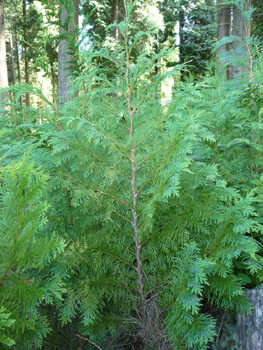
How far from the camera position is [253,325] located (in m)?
1.93

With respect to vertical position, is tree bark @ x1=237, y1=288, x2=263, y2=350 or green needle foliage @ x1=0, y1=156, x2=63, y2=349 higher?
green needle foliage @ x1=0, y1=156, x2=63, y2=349

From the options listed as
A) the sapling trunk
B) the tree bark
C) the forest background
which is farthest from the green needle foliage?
the tree bark

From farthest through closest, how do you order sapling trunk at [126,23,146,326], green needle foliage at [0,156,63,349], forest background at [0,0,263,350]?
sapling trunk at [126,23,146,326] < forest background at [0,0,263,350] < green needle foliage at [0,156,63,349]

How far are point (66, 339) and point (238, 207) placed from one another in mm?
1711

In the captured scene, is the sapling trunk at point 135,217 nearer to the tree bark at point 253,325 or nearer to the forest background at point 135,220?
the forest background at point 135,220

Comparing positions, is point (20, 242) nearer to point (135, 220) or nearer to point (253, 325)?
point (135, 220)

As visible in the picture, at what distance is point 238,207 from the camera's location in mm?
1673

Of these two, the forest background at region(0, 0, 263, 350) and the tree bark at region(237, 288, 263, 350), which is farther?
the tree bark at region(237, 288, 263, 350)

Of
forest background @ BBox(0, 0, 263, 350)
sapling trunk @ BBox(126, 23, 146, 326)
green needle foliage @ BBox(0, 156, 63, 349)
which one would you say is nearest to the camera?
green needle foliage @ BBox(0, 156, 63, 349)

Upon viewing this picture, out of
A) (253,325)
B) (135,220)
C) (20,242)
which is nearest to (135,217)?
(135,220)

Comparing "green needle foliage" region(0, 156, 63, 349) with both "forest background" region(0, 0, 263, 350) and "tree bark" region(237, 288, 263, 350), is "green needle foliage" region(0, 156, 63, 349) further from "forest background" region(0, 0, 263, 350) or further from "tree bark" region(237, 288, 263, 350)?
"tree bark" region(237, 288, 263, 350)

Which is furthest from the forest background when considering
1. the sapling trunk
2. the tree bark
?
the tree bark

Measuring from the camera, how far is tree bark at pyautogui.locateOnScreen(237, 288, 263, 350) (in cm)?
189

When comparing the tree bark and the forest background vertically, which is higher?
the forest background
